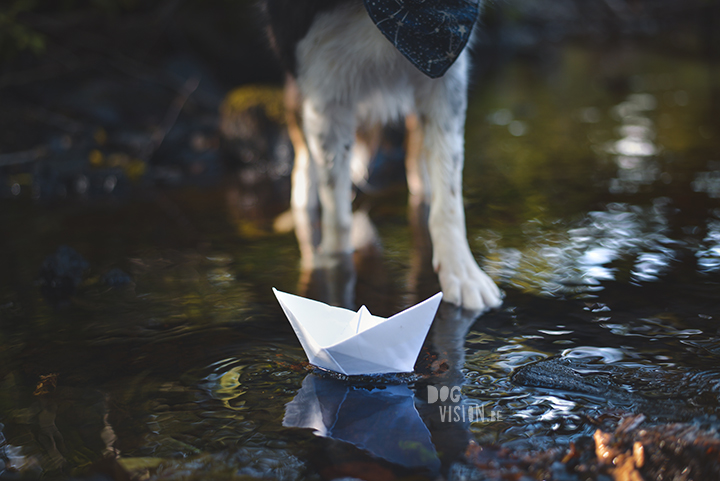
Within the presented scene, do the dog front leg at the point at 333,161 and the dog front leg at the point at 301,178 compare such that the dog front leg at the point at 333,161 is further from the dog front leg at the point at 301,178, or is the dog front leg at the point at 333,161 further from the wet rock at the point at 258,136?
the wet rock at the point at 258,136

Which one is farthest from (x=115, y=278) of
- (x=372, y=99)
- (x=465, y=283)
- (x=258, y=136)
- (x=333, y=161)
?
(x=258, y=136)

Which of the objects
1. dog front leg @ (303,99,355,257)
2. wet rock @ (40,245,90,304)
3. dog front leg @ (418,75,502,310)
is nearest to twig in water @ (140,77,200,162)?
wet rock @ (40,245,90,304)

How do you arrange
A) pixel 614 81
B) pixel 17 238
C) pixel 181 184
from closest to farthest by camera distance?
1. pixel 17 238
2. pixel 181 184
3. pixel 614 81

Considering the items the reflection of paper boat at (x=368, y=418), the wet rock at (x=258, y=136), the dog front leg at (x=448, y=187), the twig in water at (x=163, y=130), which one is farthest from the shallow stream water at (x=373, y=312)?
the twig in water at (x=163, y=130)

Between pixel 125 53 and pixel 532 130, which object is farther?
pixel 125 53

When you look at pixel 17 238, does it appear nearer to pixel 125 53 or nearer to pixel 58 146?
pixel 58 146

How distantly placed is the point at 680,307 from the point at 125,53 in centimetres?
726

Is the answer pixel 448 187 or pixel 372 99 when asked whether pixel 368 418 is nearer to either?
pixel 448 187

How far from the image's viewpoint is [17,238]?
11.1 feet

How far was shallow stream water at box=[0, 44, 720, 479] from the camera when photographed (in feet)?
4.80

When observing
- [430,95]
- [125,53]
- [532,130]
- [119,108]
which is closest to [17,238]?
[430,95]

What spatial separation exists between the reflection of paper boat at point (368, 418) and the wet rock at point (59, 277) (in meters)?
1.39

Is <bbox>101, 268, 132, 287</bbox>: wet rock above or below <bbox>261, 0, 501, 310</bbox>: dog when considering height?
below

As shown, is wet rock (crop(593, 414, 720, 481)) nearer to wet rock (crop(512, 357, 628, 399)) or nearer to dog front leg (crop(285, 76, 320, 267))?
wet rock (crop(512, 357, 628, 399))
